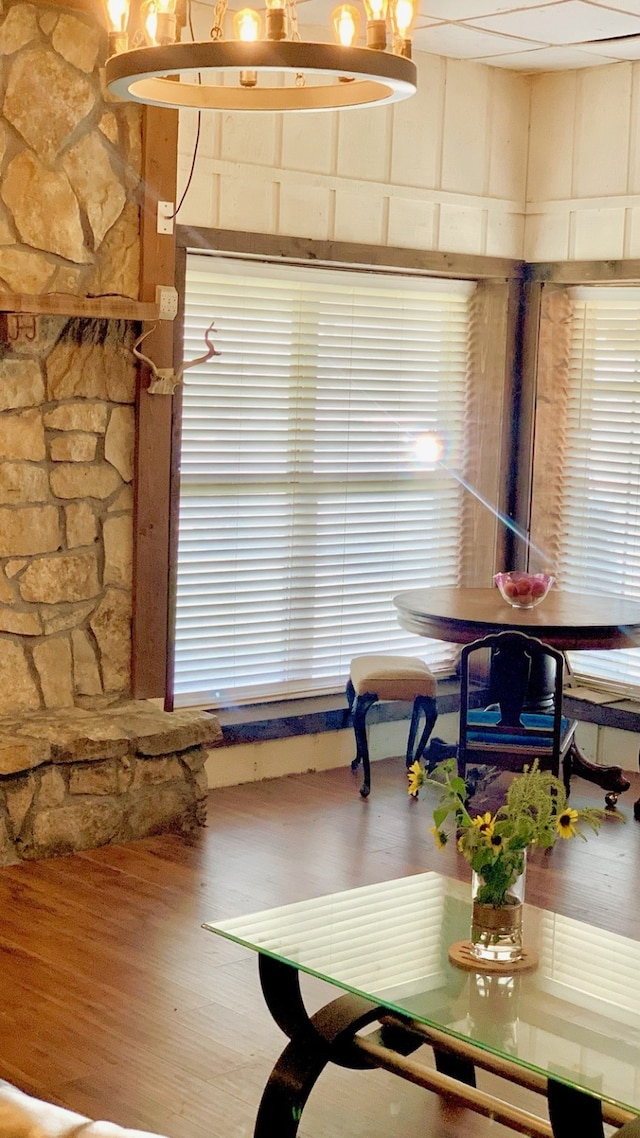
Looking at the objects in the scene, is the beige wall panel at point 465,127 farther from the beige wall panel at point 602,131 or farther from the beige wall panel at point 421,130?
the beige wall panel at point 602,131

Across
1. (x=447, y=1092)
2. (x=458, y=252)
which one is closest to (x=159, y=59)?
(x=447, y=1092)

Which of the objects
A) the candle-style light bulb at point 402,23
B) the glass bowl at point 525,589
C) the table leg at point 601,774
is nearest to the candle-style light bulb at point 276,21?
the candle-style light bulb at point 402,23

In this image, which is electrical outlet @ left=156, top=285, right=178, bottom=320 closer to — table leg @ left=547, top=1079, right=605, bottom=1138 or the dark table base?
the dark table base

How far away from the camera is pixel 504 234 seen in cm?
697

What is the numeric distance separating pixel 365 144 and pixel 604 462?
188 cm

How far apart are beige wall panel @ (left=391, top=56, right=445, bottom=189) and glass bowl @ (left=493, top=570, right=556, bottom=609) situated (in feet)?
6.37

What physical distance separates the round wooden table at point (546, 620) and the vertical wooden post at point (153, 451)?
3.43 feet

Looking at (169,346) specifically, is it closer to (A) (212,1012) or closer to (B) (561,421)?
(B) (561,421)

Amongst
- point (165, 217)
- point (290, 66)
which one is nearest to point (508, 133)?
point (165, 217)

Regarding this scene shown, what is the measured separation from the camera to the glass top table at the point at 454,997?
2.67 m

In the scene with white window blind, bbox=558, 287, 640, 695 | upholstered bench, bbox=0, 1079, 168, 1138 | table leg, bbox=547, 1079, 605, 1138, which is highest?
white window blind, bbox=558, 287, 640, 695

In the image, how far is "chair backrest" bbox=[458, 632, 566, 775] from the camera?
532 centimetres

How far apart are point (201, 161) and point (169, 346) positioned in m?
0.79

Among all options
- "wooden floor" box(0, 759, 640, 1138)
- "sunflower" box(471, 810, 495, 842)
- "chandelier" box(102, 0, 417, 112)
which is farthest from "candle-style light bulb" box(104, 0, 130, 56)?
"wooden floor" box(0, 759, 640, 1138)
